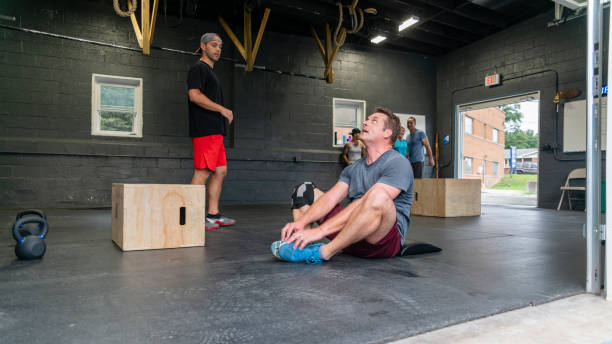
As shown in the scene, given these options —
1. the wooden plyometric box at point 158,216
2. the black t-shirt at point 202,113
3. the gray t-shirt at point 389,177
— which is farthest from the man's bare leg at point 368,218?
the black t-shirt at point 202,113

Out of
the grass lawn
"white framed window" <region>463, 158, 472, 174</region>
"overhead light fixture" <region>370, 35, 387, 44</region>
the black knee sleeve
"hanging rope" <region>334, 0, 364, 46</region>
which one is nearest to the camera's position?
the black knee sleeve

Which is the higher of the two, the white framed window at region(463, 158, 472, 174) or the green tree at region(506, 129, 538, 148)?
the green tree at region(506, 129, 538, 148)

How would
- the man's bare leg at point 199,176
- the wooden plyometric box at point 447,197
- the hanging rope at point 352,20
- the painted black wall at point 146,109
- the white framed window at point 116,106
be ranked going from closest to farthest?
the man's bare leg at point 199,176 < the wooden plyometric box at point 447,197 < the painted black wall at point 146,109 < the hanging rope at point 352,20 < the white framed window at point 116,106

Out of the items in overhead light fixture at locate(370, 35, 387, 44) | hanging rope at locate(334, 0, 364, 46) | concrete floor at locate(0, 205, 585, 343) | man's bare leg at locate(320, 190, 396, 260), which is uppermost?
overhead light fixture at locate(370, 35, 387, 44)

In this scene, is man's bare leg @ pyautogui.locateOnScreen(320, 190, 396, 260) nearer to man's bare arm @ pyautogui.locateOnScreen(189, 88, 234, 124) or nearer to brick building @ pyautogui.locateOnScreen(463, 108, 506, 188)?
man's bare arm @ pyautogui.locateOnScreen(189, 88, 234, 124)

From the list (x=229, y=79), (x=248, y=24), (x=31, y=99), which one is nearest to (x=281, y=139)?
(x=229, y=79)

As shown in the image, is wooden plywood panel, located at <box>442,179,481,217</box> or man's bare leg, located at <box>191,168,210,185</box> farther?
wooden plywood panel, located at <box>442,179,481,217</box>

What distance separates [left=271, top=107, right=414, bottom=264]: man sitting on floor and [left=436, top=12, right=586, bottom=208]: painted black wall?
19.4ft

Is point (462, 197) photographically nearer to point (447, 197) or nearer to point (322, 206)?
point (447, 197)

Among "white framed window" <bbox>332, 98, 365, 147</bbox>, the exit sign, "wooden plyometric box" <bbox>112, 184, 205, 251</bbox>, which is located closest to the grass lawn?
the exit sign

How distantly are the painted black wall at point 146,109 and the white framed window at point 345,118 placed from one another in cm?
14

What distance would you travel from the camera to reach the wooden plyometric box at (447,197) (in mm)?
5016

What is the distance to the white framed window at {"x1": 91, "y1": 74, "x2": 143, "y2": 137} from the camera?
20.1 ft

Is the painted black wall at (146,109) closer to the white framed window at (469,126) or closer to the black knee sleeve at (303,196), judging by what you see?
the black knee sleeve at (303,196)
